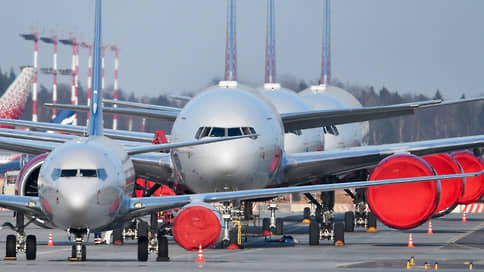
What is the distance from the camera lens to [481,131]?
275 feet

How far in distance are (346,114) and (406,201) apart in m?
4.90

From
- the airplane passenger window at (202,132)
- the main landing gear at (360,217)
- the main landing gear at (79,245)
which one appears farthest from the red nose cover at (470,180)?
the main landing gear at (79,245)

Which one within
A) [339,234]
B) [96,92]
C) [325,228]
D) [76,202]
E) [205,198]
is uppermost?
[96,92]

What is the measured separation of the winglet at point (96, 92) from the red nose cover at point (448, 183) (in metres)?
15.9

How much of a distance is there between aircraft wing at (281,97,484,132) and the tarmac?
403 centimetres

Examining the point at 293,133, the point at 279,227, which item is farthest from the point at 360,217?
the point at 293,133

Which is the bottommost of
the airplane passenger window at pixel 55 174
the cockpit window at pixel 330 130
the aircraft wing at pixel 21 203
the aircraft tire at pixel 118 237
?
the aircraft tire at pixel 118 237

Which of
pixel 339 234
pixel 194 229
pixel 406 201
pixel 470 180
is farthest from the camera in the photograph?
pixel 470 180

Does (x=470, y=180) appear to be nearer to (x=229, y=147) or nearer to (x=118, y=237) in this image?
(x=118, y=237)

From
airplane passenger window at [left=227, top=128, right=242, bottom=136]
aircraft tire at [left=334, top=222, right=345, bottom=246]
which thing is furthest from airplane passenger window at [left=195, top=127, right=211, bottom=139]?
aircraft tire at [left=334, top=222, right=345, bottom=246]

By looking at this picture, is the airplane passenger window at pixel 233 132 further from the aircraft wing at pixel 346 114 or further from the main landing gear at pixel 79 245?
the main landing gear at pixel 79 245

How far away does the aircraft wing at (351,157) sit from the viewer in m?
35.9

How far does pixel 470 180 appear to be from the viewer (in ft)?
170

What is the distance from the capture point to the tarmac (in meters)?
24.7
